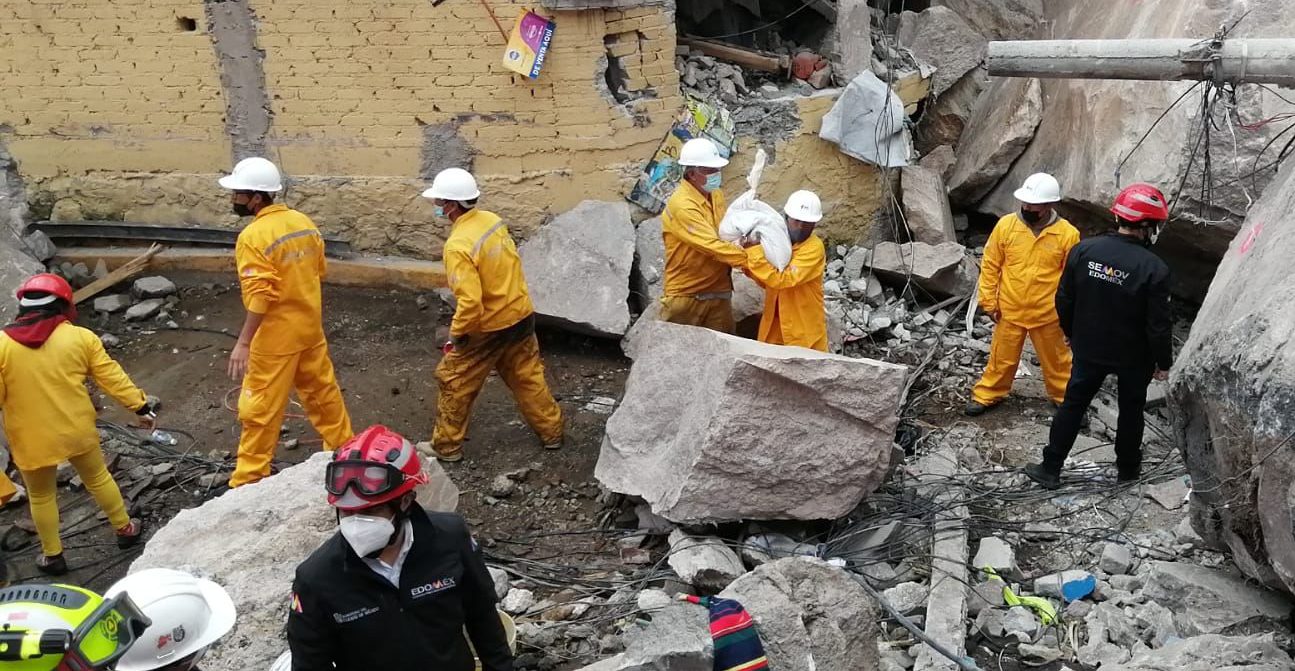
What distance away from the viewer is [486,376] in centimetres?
640

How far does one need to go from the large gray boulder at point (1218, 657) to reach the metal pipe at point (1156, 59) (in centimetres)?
216

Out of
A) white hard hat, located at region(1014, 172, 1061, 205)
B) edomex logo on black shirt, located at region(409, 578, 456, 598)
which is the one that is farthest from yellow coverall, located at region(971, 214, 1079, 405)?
edomex logo on black shirt, located at region(409, 578, 456, 598)

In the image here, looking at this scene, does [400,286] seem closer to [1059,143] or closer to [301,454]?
[301,454]

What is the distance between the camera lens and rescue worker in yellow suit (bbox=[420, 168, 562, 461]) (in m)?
5.95

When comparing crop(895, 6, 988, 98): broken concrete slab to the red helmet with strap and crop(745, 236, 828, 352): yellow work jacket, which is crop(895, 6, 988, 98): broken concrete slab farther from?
the red helmet with strap

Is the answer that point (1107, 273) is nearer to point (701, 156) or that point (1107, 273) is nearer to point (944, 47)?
Answer: point (701, 156)

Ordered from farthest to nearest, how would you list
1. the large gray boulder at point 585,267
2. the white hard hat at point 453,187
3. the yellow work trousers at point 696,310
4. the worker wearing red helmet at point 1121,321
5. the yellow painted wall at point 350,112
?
the yellow painted wall at point 350,112, the large gray boulder at point 585,267, the yellow work trousers at point 696,310, the white hard hat at point 453,187, the worker wearing red helmet at point 1121,321

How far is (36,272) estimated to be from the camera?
26.8ft

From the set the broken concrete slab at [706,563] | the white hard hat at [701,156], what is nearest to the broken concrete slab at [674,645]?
the broken concrete slab at [706,563]

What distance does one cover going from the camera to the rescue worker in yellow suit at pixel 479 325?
A: 595 cm

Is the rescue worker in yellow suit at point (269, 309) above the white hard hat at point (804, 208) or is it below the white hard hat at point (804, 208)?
below

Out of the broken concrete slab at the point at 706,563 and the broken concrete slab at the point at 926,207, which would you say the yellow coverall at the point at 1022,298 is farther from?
the broken concrete slab at the point at 706,563

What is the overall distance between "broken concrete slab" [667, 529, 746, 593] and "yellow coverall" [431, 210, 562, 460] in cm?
169

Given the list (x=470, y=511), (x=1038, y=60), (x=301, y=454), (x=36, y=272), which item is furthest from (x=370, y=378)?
(x=1038, y=60)
